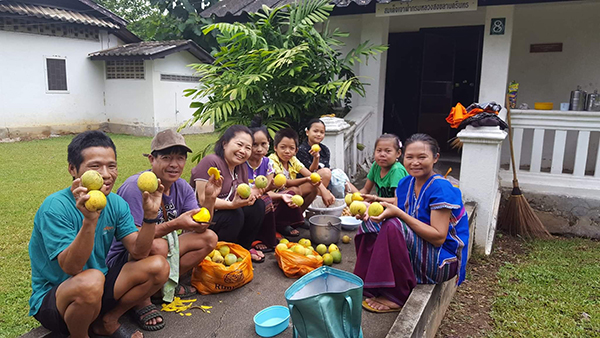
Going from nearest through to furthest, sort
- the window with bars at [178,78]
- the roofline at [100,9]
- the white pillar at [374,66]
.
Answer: the white pillar at [374,66] < the roofline at [100,9] < the window with bars at [178,78]

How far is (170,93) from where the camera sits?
56.1 feet

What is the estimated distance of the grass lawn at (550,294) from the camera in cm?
357

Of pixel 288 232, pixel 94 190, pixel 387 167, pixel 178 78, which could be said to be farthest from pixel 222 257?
pixel 178 78

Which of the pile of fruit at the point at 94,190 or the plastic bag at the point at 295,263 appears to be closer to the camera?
the pile of fruit at the point at 94,190

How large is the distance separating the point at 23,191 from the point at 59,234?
587cm

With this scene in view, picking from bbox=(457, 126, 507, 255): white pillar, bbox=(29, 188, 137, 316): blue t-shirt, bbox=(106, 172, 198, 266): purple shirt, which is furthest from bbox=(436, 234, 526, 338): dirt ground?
bbox=(29, 188, 137, 316): blue t-shirt

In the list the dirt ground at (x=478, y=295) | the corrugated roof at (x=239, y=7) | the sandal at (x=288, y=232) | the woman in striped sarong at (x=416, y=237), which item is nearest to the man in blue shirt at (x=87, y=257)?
the woman in striped sarong at (x=416, y=237)

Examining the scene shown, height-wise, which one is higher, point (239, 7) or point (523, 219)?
point (239, 7)

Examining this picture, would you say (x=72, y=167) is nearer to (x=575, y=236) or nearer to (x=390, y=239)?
(x=390, y=239)

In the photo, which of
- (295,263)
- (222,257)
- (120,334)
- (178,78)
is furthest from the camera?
(178,78)

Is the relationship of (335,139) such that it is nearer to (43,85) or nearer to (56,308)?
(56,308)

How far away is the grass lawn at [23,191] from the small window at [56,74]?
6.33 feet

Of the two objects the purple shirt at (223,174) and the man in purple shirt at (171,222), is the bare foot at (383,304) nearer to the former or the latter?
the man in purple shirt at (171,222)

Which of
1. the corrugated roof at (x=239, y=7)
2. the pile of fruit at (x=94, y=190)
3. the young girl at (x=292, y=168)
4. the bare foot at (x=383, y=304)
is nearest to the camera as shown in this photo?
the pile of fruit at (x=94, y=190)
